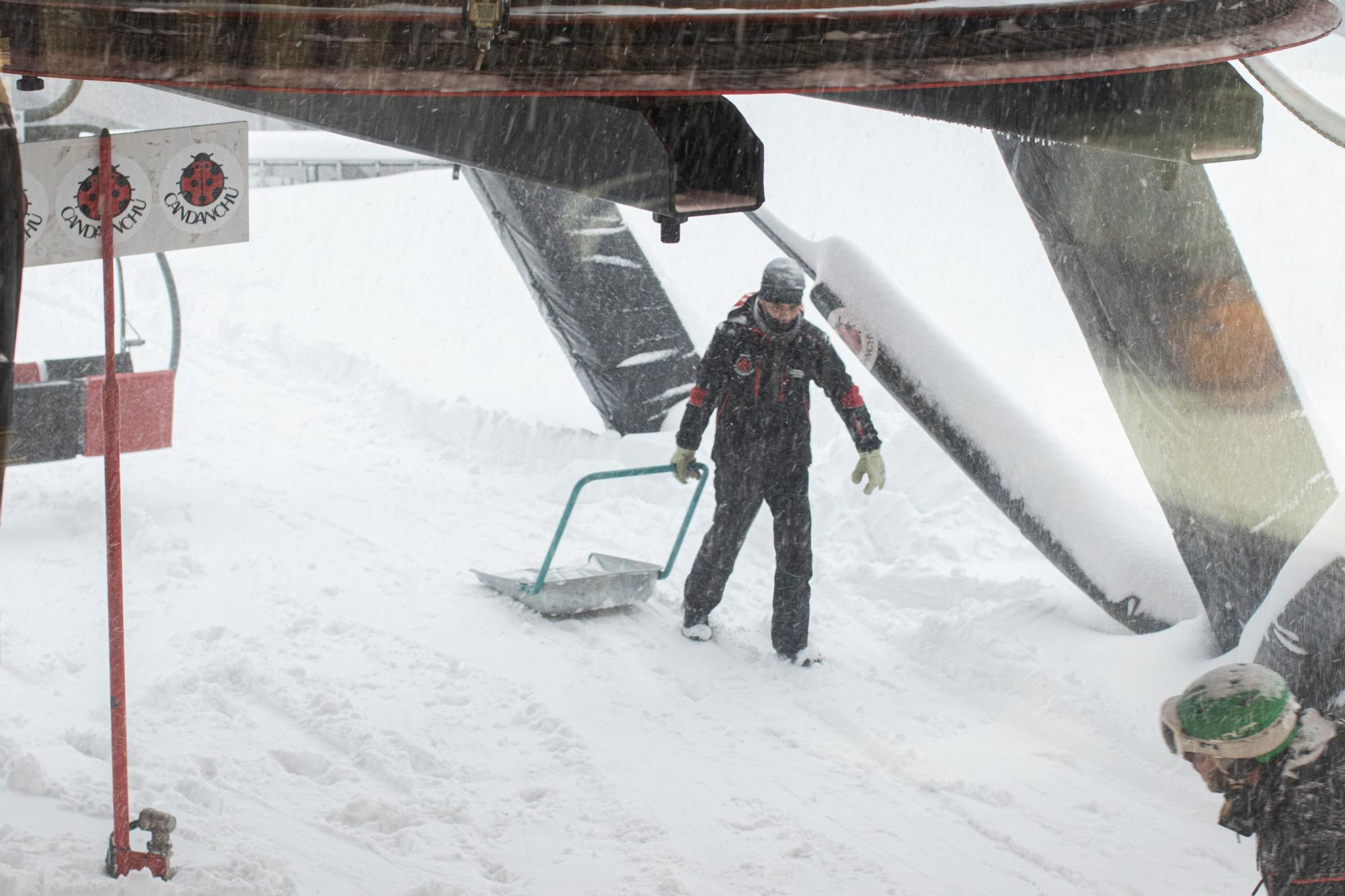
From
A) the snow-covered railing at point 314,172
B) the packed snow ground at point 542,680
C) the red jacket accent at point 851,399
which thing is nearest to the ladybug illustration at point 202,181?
the packed snow ground at point 542,680

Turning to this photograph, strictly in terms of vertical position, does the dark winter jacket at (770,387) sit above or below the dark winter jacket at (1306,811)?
below

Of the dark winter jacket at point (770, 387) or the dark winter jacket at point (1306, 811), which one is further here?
the dark winter jacket at point (770, 387)

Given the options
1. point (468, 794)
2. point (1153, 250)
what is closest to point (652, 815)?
point (468, 794)

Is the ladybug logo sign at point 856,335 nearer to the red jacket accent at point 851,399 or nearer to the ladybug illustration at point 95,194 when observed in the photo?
the red jacket accent at point 851,399

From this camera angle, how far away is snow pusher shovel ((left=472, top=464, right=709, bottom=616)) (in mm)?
6000

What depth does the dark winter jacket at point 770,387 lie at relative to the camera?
18.3 feet

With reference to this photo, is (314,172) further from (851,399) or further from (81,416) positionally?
(851,399)

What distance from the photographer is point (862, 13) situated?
6.72ft

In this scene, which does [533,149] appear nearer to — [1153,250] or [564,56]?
[564,56]

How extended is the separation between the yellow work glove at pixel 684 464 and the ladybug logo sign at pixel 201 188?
2597mm

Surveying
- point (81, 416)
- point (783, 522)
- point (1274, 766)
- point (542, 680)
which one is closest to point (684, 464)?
point (783, 522)

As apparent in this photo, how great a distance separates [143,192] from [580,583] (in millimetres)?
2905

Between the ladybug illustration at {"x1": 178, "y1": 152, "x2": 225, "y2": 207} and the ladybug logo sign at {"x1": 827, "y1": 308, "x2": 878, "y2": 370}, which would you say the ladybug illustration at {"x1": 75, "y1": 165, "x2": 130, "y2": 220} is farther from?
the ladybug logo sign at {"x1": 827, "y1": 308, "x2": 878, "y2": 370}

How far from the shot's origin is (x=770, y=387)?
560cm
